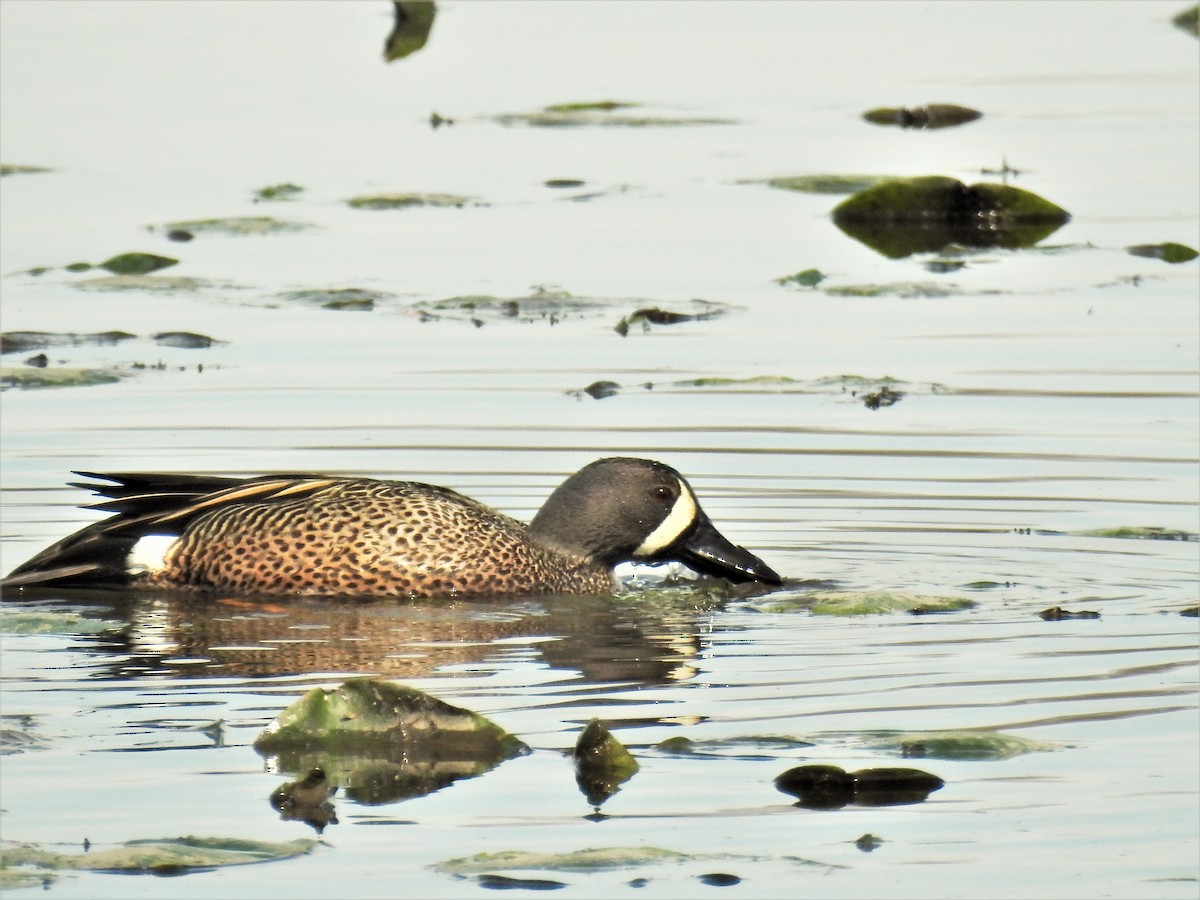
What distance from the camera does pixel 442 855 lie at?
6.10 meters

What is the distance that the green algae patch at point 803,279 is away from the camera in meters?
14.9

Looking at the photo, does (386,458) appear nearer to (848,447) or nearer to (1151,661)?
(848,447)

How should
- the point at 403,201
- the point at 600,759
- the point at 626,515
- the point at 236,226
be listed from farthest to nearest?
the point at 403,201
the point at 236,226
the point at 626,515
the point at 600,759

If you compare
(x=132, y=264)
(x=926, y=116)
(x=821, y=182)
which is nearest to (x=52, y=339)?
(x=132, y=264)

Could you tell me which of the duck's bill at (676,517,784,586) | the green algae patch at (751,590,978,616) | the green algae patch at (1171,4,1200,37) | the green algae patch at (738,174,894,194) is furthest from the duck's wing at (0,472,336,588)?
the green algae patch at (1171,4,1200,37)

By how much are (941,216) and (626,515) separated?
24.4ft

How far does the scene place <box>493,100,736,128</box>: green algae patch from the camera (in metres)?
20.2

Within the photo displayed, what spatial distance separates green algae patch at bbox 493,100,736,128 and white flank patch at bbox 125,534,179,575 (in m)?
10.5

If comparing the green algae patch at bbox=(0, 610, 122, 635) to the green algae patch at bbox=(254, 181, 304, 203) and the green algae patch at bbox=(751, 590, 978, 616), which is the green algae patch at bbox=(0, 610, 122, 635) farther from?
the green algae patch at bbox=(254, 181, 304, 203)

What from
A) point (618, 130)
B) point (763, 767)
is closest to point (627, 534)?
point (763, 767)

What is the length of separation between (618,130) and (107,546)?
11979 mm

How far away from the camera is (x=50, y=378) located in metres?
12.7

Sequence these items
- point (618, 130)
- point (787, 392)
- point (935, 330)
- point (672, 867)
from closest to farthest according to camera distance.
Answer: point (672, 867), point (787, 392), point (935, 330), point (618, 130)

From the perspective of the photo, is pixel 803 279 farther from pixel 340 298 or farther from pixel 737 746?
pixel 737 746
